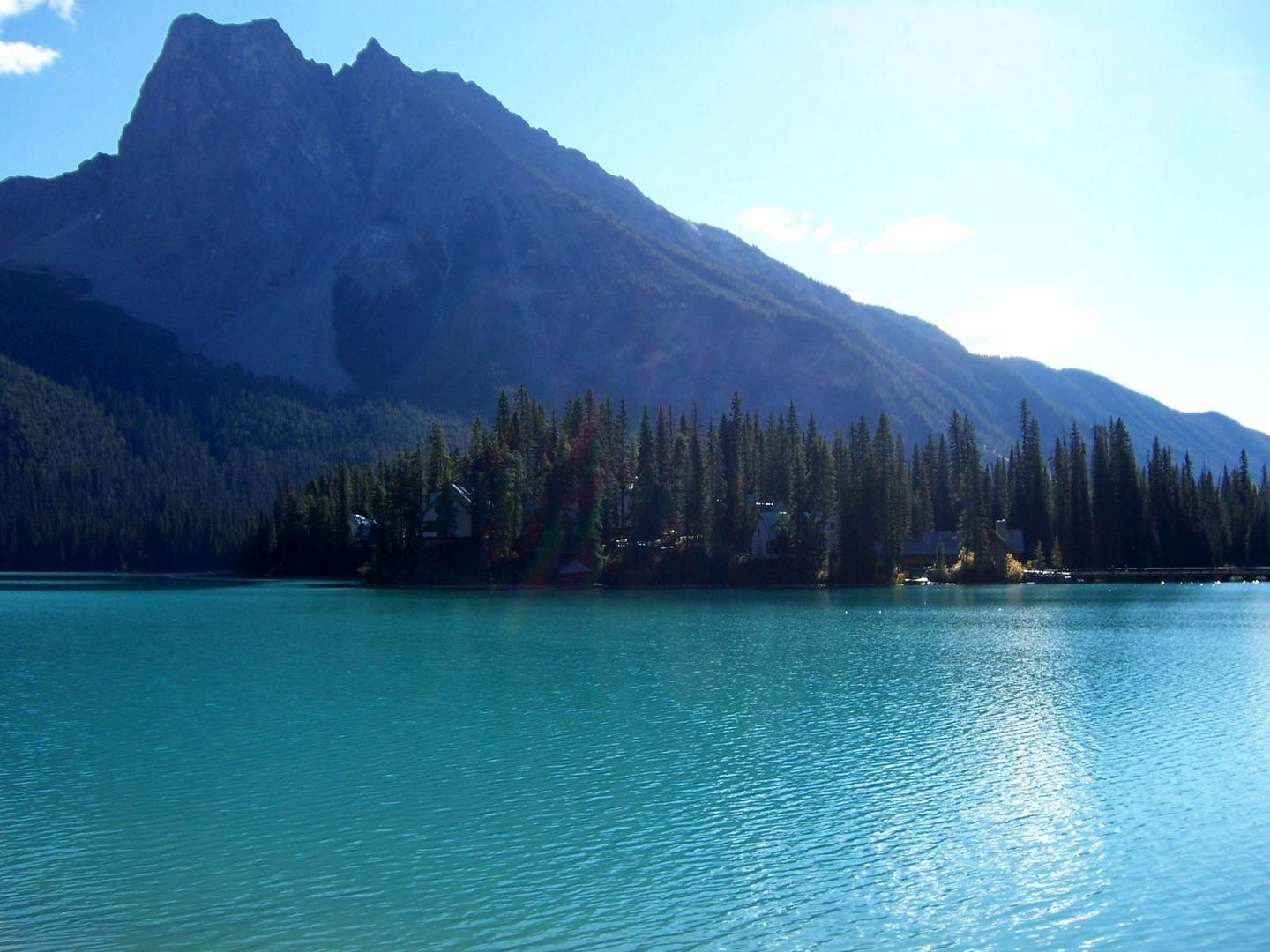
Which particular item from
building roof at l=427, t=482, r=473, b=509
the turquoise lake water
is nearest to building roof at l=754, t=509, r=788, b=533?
building roof at l=427, t=482, r=473, b=509

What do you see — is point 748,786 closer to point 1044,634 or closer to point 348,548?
point 1044,634

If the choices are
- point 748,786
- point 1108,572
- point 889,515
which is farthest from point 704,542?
point 748,786

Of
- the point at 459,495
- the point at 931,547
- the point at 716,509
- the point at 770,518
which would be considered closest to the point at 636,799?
the point at 459,495

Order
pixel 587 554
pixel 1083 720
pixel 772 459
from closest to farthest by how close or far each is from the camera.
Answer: pixel 1083 720
pixel 587 554
pixel 772 459

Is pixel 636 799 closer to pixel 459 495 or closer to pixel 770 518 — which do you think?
pixel 459 495

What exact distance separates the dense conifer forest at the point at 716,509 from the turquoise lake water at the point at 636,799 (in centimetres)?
6404

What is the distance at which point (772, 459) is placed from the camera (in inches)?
5399

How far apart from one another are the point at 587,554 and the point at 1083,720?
279 feet

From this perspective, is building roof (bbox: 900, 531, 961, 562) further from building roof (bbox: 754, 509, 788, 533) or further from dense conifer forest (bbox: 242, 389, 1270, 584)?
building roof (bbox: 754, 509, 788, 533)

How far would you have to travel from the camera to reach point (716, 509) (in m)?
123

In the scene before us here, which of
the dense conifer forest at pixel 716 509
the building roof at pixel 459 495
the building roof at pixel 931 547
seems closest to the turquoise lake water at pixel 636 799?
the building roof at pixel 459 495

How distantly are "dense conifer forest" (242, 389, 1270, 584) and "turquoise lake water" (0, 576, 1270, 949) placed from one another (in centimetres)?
6404

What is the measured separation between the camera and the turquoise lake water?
58.9 feet

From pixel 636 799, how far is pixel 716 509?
98299 millimetres
